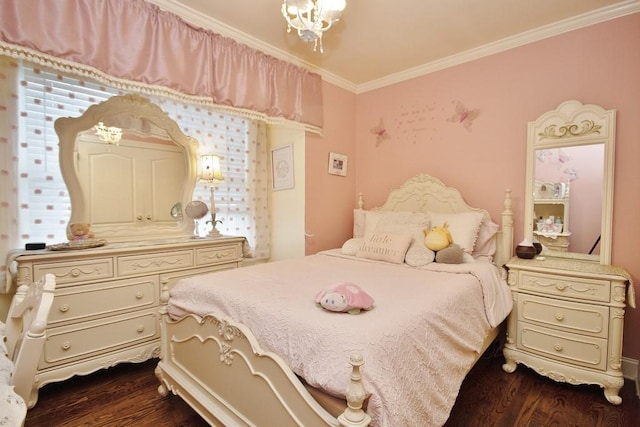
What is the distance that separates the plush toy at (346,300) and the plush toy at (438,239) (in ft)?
3.99

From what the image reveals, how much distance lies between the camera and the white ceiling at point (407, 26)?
2.13 meters

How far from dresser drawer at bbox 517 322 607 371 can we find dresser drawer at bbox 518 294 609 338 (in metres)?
0.04

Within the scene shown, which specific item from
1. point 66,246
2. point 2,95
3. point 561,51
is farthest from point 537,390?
point 2,95

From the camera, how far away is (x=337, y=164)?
336 cm

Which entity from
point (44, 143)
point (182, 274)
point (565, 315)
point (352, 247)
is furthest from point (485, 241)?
point (44, 143)

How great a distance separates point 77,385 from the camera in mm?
2014

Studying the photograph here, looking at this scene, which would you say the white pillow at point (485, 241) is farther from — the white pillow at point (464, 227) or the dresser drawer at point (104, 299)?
the dresser drawer at point (104, 299)

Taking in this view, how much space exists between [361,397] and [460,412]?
1.24 metres

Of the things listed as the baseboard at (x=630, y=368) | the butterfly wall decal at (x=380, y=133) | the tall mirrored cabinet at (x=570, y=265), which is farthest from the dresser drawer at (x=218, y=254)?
the baseboard at (x=630, y=368)

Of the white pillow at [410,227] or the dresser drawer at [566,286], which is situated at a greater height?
the white pillow at [410,227]

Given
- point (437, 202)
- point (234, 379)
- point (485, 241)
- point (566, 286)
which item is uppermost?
point (437, 202)

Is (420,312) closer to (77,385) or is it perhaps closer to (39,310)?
(39,310)

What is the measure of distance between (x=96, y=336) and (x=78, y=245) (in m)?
0.59

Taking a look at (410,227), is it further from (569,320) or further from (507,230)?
(569,320)
